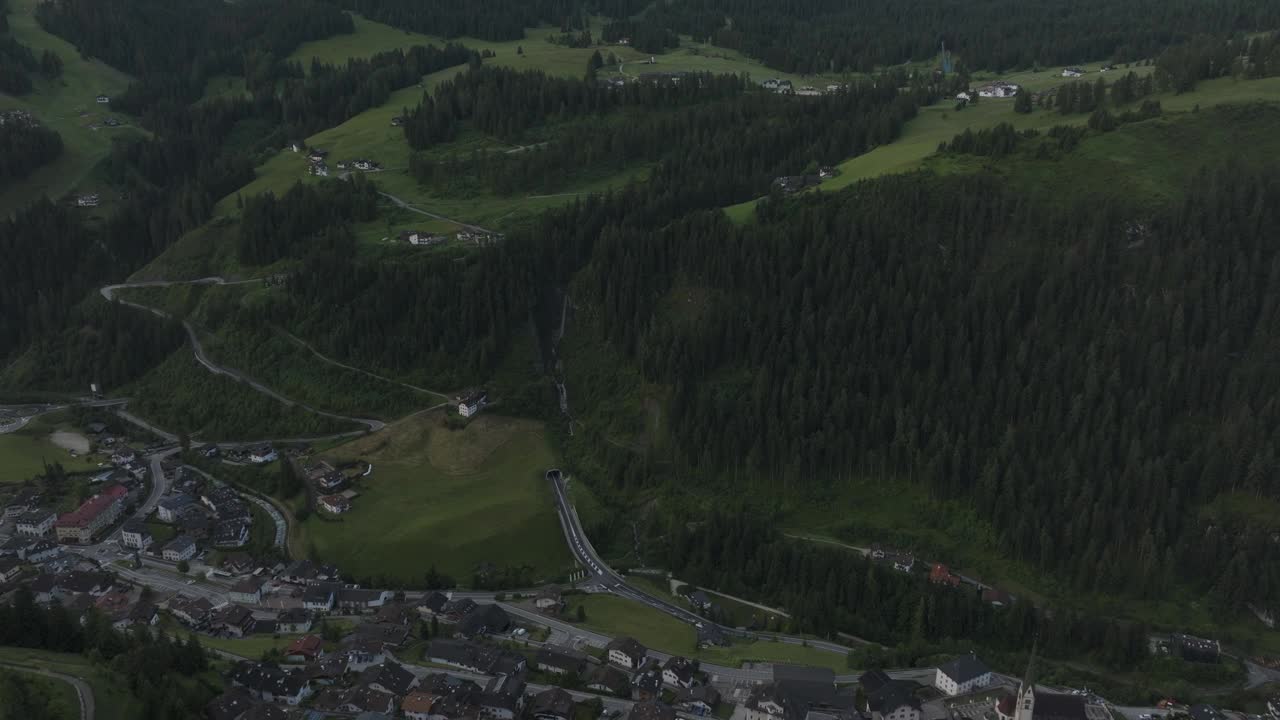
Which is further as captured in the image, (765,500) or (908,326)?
(908,326)

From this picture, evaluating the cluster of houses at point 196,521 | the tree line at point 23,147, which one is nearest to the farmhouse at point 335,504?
the cluster of houses at point 196,521

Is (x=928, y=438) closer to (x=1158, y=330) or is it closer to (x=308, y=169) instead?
(x=1158, y=330)

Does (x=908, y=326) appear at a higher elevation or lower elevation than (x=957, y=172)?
lower

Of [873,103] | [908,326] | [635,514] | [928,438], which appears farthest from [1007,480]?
[873,103]

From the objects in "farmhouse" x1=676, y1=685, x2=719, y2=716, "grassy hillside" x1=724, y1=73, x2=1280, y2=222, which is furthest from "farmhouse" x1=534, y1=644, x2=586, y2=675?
"grassy hillside" x1=724, y1=73, x2=1280, y2=222

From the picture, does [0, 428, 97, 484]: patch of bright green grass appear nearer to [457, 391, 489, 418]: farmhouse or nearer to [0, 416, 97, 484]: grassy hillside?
[0, 416, 97, 484]: grassy hillside

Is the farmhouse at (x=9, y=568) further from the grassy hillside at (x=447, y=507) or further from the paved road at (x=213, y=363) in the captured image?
the paved road at (x=213, y=363)
